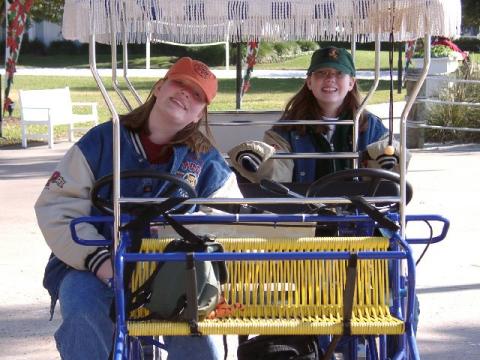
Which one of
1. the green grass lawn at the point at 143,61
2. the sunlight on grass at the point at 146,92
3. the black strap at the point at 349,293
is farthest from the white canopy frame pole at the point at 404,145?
the green grass lawn at the point at 143,61

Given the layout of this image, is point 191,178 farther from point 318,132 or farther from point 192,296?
point 318,132

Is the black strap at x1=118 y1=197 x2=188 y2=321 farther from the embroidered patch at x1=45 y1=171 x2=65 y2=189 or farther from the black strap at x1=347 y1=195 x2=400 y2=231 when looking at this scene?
the black strap at x1=347 y1=195 x2=400 y2=231

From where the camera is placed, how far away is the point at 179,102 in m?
3.98

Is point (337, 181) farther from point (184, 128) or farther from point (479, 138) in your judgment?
point (479, 138)

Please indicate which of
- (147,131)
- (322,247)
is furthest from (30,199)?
(322,247)

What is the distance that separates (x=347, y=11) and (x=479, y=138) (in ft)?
39.1

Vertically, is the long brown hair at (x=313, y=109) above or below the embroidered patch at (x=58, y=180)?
above

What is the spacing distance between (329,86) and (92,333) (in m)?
1.96

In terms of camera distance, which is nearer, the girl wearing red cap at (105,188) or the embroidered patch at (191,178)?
the girl wearing red cap at (105,188)

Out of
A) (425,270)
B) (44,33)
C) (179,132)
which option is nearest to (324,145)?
(179,132)

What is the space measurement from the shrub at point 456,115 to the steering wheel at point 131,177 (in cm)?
1210

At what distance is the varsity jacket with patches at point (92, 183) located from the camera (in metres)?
3.87

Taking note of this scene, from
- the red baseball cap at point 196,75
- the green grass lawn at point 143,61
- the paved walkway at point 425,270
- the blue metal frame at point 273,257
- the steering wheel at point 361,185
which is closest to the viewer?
the blue metal frame at point 273,257

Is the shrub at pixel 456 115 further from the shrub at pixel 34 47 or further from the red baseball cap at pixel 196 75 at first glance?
the shrub at pixel 34 47
